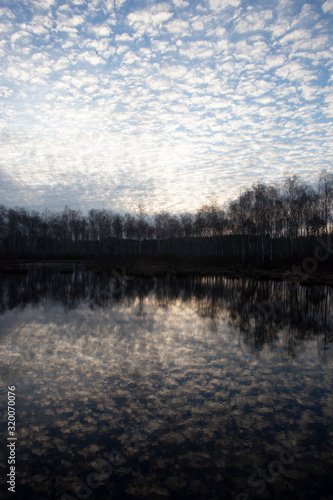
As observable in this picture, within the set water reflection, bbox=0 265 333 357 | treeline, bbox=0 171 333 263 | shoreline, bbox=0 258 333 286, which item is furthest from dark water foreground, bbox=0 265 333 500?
treeline, bbox=0 171 333 263

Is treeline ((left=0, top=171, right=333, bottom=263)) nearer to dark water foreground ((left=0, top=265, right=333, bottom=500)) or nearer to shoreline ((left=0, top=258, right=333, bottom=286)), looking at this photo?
shoreline ((left=0, top=258, right=333, bottom=286))

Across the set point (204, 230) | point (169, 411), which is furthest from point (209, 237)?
point (169, 411)

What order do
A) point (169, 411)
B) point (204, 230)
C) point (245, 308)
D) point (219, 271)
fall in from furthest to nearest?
point (204, 230) < point (219, 271) < point (245, 308) < point (169, 411)

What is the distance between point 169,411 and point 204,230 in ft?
211

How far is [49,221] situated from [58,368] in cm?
9490

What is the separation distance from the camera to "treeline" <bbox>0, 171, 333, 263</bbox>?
4197 cm

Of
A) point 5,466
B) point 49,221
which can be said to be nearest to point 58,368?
point 5,466

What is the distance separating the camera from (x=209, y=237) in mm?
68438

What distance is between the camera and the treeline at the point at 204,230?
41969mm

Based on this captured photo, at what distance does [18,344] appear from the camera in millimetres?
7258

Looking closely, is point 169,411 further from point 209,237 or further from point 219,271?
point 209,237

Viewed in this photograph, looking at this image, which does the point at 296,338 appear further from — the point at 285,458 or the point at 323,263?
the point at 323,263

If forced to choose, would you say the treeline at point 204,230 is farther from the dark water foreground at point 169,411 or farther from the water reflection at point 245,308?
the dark water foreground at point 169,411

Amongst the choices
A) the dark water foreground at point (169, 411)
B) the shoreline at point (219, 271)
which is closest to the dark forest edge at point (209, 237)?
the shoreline at point (219, 271)
